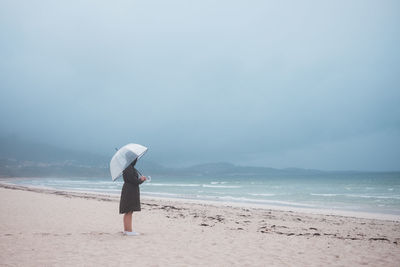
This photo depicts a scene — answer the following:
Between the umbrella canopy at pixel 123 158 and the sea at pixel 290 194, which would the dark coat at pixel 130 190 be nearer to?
the umbrella canopy at pixel 123 158

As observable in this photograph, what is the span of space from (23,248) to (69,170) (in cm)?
18835

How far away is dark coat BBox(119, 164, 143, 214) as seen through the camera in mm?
6602

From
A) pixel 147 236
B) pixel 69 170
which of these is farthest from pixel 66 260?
pixel 69 170

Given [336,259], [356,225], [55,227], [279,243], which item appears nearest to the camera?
[336,259]

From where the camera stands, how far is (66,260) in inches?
193

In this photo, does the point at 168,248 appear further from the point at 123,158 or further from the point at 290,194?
the point at 290,194

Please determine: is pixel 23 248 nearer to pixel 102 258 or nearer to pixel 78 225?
pixel 102 258

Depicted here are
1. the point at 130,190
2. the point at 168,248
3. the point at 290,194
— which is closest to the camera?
the point at 168,248

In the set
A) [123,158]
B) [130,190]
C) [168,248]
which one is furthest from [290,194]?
[123,158]

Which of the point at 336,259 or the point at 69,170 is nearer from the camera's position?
the point at 336,259

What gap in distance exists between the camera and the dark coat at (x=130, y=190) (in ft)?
21.7

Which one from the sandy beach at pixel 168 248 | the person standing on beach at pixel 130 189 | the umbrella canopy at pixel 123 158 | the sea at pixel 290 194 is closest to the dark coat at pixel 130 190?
the person standing on beach at pixel 130 189

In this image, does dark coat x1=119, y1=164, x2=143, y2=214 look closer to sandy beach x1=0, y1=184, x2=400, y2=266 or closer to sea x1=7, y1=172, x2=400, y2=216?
sandy beach x1=0, y1=184, x2=400, y2=266

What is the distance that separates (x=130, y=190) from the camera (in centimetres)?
668
